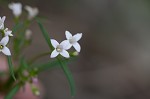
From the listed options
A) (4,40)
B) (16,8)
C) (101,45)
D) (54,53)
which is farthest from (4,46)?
(101,45)

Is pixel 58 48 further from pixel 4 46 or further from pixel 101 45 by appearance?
pixel 101 45

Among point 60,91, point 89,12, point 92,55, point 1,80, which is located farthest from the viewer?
point 89,12

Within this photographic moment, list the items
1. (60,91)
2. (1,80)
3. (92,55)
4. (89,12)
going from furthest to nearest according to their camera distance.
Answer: (89,12), (92,55), (60,91), (1,80)

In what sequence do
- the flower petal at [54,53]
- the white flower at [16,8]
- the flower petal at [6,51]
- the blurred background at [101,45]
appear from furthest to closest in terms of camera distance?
the blurred background at [101,45], the white flower at [16,8], the flower petal at [54,53], the flower petal at [6,51]

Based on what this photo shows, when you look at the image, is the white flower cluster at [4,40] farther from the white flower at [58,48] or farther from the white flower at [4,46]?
the white flower at [58,48]

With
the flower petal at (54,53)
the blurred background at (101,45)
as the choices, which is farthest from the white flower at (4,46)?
the blurred background at (101,45)

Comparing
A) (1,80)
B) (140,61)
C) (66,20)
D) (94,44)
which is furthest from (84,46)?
(1,80)

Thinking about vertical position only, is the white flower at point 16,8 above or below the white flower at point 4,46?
above

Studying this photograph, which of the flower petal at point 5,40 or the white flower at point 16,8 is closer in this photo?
the flower petal at point 5,40

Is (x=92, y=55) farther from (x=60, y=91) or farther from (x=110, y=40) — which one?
(x=60, y=91)
